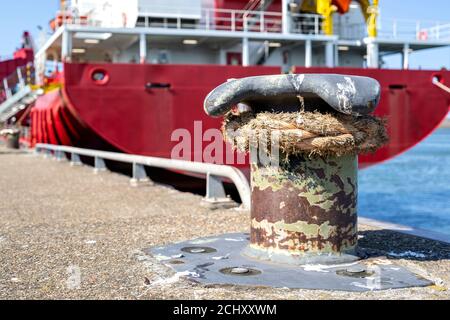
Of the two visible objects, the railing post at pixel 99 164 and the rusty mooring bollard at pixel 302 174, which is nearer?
the rusty mooring bollard at pixel 302 174

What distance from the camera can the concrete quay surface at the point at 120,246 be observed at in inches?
131

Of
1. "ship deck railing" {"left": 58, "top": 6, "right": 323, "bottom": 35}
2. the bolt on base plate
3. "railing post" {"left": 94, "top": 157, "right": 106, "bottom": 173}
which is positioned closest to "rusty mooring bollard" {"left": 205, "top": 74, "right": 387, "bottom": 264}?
the bolt on base plate

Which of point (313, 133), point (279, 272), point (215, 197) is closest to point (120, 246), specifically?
point (279, 272)

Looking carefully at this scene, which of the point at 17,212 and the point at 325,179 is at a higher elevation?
the point at 325,179

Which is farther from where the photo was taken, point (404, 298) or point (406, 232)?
point (406, 232)

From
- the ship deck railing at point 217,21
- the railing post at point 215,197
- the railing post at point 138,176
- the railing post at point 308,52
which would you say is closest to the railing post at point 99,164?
the railing post at point 138,176

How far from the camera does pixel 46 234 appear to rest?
5.44 m

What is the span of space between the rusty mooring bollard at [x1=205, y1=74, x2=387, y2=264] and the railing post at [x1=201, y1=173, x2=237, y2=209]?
2973mm

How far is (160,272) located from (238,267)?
1.58 ft

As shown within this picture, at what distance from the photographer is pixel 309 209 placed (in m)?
3.87

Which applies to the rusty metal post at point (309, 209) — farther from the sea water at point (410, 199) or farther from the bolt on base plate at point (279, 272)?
the sea water at point (410, 199)

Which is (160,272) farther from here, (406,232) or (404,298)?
(406,232)

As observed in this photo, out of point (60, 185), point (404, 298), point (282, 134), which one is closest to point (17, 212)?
point (60, 185)
